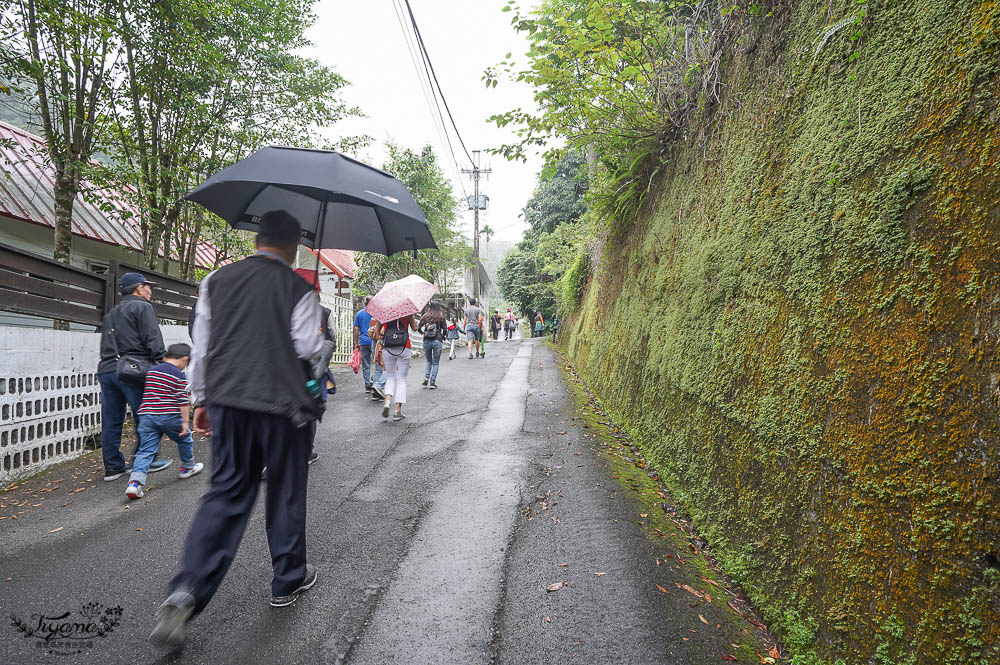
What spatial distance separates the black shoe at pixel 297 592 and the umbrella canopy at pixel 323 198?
2422mm

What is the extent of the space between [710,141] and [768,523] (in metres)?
3.98

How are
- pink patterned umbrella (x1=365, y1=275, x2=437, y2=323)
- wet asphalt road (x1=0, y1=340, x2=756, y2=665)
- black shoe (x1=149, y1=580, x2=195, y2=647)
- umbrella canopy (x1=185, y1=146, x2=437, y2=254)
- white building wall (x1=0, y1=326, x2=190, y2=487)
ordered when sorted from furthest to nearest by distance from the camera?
1. pink patterned umbrella (x1=365, y1=275, x2=437, y2=323)
2. white building wall (x1=0, y1=326, x2=190, y2=487)
3. umbrella canopy (x1=185, y1=146, x2=437, y2=254)
4. wet asphalt road (x1=0, y1=340, x2=756, y2=665)
5. black shoe (x1=149, y1=580, x2=195, y2=647)

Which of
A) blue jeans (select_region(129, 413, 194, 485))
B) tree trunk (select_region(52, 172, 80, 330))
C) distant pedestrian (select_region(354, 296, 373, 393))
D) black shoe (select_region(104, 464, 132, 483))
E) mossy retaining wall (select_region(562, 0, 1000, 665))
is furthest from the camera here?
distant pedestrian (select_region(354, 296, 373, 393))

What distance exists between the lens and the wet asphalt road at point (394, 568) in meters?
2.63

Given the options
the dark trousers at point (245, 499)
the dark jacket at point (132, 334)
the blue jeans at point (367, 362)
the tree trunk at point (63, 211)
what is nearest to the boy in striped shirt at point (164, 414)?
the dark jacket at point (132, 334)

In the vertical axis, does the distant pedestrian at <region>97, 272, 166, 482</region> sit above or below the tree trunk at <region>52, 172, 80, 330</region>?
below

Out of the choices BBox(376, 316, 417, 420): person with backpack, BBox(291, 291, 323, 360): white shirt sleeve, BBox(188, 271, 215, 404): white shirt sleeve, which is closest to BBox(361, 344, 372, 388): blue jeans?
BBox(376, 316, 417, 420): person with backpack

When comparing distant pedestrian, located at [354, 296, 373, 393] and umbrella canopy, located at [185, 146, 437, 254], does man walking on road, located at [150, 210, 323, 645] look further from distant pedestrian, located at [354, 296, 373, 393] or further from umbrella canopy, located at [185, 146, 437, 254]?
distant pedestrian, located at [354, 296, 373, 393]

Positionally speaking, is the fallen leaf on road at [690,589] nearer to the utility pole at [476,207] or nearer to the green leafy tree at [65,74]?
the green leafy tree at [65,74]

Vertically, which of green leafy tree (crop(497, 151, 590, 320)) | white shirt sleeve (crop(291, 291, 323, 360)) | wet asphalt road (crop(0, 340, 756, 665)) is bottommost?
wet asphalt road (crop(0, 340, 756, 665))

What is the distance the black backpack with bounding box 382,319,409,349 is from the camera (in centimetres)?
797

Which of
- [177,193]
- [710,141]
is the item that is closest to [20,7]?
[177,193]

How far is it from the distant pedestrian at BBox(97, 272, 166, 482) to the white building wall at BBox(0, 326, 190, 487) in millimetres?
852

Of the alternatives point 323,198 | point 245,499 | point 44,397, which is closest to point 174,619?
point 245,499
